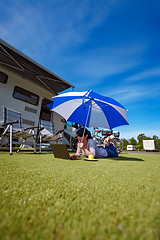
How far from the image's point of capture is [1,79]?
5.77 meters

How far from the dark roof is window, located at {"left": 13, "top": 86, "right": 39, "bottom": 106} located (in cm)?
74

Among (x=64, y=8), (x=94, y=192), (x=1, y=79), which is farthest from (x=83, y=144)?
(x=64, y=8)

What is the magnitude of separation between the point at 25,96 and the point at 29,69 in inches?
60.7

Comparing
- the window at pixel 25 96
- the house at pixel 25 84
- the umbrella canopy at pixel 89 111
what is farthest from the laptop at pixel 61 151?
the window at pixel 25 96

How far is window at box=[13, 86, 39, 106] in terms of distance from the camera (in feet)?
20.8

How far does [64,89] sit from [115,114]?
507cm

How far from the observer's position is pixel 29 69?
5.83m

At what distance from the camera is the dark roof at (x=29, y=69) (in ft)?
15.8

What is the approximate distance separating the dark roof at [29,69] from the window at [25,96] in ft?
2.43

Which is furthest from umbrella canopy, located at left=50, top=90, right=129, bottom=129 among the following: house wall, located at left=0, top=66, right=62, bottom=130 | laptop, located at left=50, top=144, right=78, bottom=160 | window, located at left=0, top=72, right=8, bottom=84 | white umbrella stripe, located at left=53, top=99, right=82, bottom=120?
window, located at left=0, top=72, right=8, bottom=84

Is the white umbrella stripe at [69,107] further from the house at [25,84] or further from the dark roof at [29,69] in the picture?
the dark roof at [29,69]

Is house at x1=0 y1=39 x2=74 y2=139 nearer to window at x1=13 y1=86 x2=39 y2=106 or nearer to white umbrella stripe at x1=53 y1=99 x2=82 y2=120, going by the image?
window at x1=13 y1=86 x2=39 y2=106

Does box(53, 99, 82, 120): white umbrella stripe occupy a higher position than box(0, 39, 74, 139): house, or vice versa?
box(0, 39, 74, 139): house

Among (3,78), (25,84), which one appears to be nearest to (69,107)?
(3,78)
